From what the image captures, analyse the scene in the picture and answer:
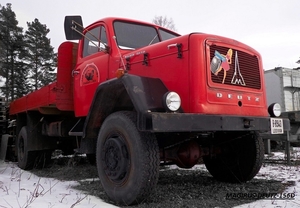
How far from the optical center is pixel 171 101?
3377mm

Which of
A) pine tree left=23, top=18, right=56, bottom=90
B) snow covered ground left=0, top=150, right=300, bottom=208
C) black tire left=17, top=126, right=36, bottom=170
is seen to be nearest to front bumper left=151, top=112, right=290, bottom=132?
snow covered ground left=0, top=150, right=300, bottom=208

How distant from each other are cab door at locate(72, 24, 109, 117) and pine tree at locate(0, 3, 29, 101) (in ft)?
64.2

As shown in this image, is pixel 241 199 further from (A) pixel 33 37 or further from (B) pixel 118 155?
(A) pixel 33 37

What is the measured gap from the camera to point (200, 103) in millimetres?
3666

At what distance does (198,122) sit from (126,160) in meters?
0.96

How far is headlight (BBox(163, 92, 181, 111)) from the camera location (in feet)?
11.0

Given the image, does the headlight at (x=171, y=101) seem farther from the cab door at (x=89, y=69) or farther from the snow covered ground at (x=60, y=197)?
the cab door at (x=89, y=69)

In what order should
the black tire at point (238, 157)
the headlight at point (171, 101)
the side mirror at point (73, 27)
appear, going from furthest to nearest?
1. the black tire at point (238, 157)
2. the side mirror at point (73, 27)
3. the headlight at point (171, 101)

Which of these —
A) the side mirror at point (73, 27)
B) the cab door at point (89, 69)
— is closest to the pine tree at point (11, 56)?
the cab door at point (89, 69)

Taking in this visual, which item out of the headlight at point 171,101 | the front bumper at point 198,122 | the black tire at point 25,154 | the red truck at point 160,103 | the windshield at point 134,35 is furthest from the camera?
the black tire at point 25,154

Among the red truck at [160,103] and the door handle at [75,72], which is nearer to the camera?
the red truck at [160,103]

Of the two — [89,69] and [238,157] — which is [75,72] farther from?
[238,157]

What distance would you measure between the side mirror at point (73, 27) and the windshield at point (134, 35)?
63cm

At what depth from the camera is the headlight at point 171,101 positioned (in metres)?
3.35
